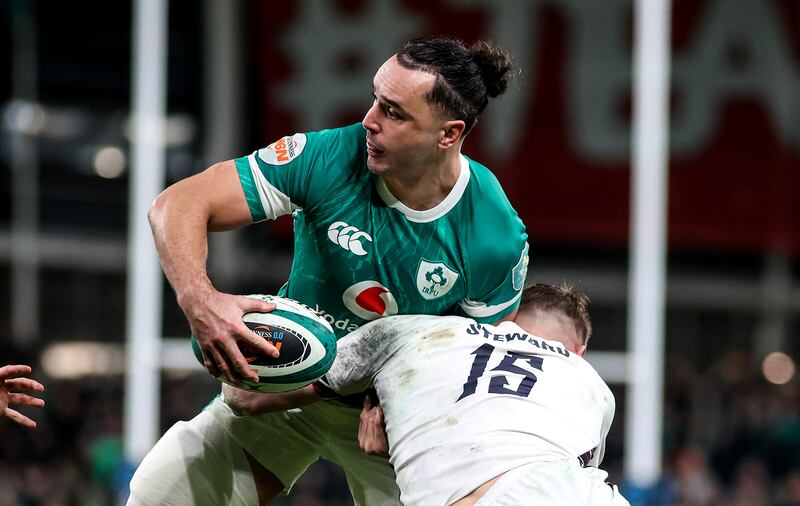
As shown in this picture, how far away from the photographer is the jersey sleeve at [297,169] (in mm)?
3049

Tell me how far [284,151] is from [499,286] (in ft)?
2.25

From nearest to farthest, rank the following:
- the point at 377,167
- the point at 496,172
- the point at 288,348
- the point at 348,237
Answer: the point at 288,348
the point at 377,167
the point at 348,237
the point at 496,172

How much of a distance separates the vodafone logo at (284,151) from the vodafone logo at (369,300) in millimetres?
383

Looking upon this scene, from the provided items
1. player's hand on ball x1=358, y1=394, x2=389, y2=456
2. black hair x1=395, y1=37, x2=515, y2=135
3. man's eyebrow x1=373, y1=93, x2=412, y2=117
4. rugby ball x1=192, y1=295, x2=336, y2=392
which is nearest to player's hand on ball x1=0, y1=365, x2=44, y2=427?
rugby ball x1=192, y1=295, x2=336, y2=392

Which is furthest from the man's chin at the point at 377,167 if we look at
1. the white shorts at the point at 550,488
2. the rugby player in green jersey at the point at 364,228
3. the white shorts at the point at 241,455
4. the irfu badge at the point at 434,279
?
the white shorts at the point at 550,488

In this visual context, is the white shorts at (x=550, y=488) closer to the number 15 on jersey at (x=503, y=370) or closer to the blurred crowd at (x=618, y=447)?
the number 15 on jersey at (x=503, y=370)

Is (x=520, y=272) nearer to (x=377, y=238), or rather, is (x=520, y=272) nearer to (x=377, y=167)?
(x=377, y=238)

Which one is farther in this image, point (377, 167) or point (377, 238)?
point (377, 238)

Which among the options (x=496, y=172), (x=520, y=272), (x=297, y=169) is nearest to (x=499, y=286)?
(x=520, y=272)

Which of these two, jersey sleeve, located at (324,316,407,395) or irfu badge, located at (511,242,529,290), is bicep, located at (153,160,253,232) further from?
irfu badge, located at (511,242,529,290)

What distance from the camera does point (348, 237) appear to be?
10.4 feet

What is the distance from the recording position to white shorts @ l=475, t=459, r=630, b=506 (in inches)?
99.7

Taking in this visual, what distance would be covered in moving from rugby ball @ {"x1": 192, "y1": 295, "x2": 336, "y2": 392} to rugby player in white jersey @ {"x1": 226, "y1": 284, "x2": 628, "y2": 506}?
0.16 metres

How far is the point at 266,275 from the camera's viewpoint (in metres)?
13.3
